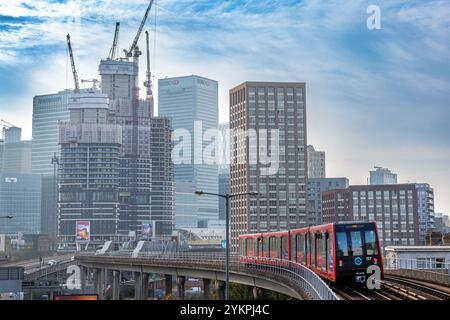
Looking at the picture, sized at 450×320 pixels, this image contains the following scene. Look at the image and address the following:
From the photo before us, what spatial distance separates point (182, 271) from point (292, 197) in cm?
9479

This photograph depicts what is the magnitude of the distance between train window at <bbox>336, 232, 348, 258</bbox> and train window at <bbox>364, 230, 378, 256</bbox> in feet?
3.03

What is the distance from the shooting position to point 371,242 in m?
27.4

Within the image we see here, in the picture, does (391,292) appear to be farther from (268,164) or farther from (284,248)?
(268,164)

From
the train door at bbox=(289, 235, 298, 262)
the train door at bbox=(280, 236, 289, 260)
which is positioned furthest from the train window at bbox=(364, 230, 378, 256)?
the train door at bbox=(280, 236, 289, 260)

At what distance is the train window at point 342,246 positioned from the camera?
89.5 ft

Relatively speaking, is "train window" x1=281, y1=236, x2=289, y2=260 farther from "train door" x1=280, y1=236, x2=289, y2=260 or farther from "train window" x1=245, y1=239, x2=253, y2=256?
"train window" x1=245, y1=239, x2=253, y2=256

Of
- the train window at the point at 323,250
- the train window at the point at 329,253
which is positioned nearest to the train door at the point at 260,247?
the train window at the point at 323,250

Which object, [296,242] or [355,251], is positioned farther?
[296,242]

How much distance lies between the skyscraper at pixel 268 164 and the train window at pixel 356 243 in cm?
12924

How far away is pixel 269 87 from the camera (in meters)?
160

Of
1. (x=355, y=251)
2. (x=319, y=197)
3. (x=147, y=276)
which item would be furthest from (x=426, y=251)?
(x=319, y=197)

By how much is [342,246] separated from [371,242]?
4.18 feet

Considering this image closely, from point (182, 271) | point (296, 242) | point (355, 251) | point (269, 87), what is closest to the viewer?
point (355, 251)
